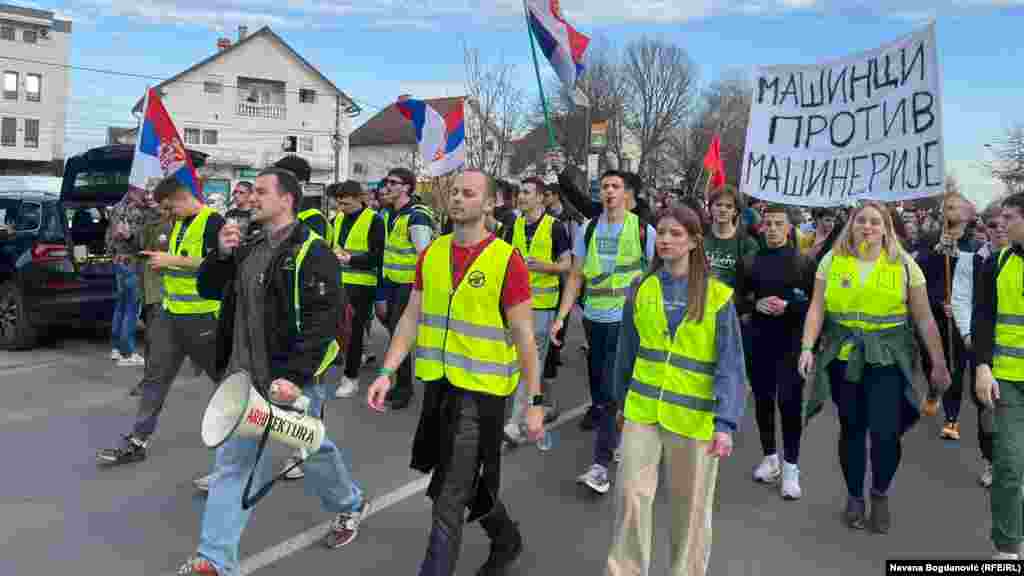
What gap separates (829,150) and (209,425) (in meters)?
4.85

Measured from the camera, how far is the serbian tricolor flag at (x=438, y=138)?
9930 mm

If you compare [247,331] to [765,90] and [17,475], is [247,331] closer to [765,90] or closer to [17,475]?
[17,475]

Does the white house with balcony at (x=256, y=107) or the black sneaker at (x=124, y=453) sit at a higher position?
the white house with balcony at (x=256, y=107)

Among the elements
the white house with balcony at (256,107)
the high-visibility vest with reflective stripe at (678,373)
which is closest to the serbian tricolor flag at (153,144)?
the high-visibility vest with reflective stripe at (678,373)

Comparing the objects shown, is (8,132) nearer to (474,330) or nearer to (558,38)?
(558,38)

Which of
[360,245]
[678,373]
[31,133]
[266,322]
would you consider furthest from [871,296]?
[31,133]

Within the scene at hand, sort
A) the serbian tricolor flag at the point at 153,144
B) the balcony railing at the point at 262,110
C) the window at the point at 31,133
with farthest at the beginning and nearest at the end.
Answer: the window at the point at 31,133 < the balcony railing at the point at 262,110 < the serbian tricolor flag at the point at 153,144

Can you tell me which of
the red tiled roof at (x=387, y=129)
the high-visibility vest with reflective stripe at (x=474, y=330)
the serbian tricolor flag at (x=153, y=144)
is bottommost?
the high-visibility vest with reflective stripe at (x=474, y=330)

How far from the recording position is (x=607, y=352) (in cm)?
583

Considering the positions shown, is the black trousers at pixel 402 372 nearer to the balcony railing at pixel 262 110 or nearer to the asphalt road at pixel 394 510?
the asphalt road at pixel 394 510

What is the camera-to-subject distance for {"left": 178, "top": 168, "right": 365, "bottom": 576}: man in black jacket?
3863 millimetres

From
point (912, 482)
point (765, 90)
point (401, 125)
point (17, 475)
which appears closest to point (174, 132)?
point (17, 475)

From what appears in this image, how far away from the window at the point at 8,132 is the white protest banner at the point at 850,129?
66.3 metres

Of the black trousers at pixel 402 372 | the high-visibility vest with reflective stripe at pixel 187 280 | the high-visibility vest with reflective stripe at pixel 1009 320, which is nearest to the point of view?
the high-visibility vest with reflective stripe at pixel 1009 320
